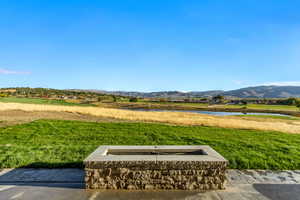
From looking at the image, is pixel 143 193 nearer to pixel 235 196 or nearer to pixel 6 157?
pixel 235 196

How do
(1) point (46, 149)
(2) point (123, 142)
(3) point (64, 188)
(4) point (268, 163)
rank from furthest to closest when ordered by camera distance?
(2) point (123, 142) → (1) point (46, 149) → (4) point (268, 163) → (3) point (64, 188)

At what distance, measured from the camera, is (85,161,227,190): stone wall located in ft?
12.6

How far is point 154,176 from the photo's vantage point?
12.7ft

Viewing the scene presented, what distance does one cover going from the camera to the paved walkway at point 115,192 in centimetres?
365

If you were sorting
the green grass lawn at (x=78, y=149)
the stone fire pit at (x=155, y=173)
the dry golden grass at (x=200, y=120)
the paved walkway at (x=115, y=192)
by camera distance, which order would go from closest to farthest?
1. the paved walkway at (x=115, y=192)
2. the stone fire pit at (x=155, y=173)
3. the green grass lawn at (x=78, y=149)
4. the dry golden grass at (x=200, y=120)

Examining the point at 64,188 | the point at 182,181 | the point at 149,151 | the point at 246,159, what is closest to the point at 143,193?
the point at 182,181

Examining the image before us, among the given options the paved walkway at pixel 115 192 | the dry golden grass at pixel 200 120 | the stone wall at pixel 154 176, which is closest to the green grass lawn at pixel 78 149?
the paved walkway at pixel 115 192

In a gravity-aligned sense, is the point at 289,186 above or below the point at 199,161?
below

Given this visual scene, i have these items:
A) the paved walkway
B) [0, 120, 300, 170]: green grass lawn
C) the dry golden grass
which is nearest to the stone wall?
the paved walkway

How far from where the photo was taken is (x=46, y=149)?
22.5ft

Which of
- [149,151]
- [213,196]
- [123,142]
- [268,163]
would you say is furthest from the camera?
[123,142]

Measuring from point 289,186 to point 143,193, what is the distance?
356 centimetres

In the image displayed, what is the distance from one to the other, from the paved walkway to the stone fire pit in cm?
15

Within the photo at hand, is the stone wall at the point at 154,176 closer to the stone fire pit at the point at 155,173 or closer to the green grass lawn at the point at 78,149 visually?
the stone fire pit at the point at 155,173
